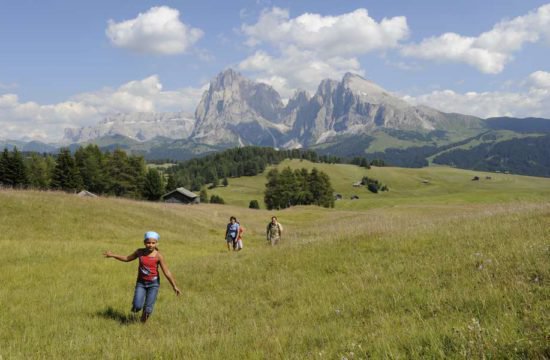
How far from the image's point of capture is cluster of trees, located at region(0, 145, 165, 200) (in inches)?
3573

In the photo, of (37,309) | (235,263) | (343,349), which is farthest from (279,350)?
(235,263)

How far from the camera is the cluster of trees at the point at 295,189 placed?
377 feet

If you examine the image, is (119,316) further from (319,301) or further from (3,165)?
(3,165)

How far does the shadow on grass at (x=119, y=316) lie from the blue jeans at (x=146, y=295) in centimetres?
33

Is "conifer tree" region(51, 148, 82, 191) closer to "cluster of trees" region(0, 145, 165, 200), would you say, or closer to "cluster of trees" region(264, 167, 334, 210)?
"cluster of trees" region(0, 145, 165, 200)

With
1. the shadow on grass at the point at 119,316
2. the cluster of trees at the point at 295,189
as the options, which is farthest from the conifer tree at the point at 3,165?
the shadow on grass at the point at 119,316

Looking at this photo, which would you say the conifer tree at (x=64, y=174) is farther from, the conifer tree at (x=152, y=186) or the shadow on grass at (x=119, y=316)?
the shadow on grass at (x=119, y=316)

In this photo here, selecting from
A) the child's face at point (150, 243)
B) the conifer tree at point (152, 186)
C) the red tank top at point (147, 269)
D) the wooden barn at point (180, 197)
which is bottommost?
the wooden barn at point (180, 197)

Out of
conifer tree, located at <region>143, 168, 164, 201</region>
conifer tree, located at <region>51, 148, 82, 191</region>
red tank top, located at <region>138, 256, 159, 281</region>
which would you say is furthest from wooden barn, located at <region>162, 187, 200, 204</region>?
red tank top, located at <region>138, 256, 159, 281</region>

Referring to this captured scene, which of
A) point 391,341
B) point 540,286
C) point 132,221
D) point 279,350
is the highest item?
point 540,286

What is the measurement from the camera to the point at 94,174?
98.9 meters

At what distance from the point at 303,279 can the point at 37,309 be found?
26.1 ft

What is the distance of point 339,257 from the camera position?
14523mm

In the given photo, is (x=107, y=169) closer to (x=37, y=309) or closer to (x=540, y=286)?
(x=37, y=309)
